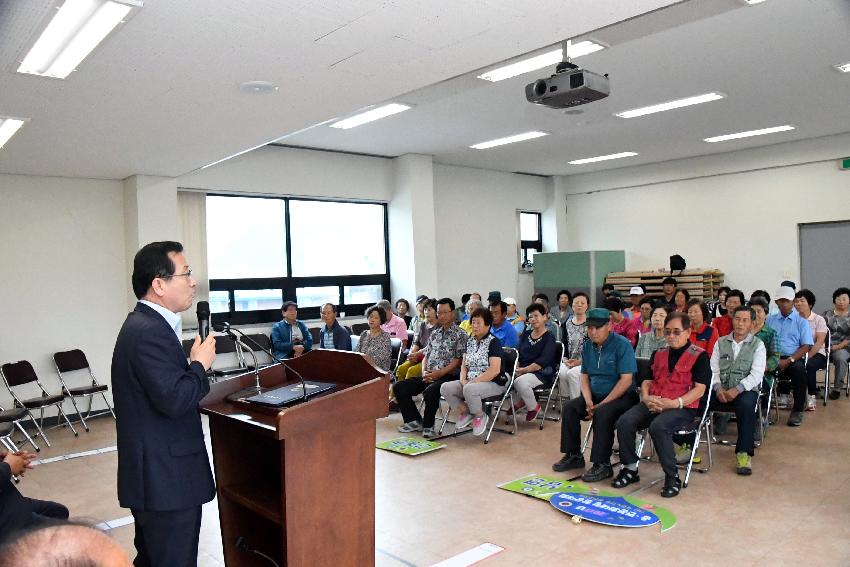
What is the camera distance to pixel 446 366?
6.32 m

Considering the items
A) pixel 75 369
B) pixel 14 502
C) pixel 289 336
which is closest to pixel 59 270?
pixel 75 369

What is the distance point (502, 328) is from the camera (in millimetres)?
7160

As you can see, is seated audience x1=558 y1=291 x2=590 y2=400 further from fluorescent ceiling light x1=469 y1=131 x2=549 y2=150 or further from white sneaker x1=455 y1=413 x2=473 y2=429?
fluorescent ceiling light x1=469 y1=131 x2=549 y2=150

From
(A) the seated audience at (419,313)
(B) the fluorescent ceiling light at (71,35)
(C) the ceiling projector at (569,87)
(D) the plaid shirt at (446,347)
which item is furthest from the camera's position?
(A) the seated audience at (419,313)

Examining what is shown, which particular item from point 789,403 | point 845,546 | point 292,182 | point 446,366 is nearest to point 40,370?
point 292,182

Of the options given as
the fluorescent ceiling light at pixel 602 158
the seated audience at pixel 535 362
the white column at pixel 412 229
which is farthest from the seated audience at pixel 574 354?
the fluorescent ceiling light at pixel 602 158

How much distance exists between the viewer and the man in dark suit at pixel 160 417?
2.18m

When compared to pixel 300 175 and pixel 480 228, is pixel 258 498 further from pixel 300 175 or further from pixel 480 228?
pixel 480 228

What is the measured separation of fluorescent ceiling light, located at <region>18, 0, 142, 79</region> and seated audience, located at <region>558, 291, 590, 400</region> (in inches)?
191

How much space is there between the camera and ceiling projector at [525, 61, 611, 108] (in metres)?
4.36

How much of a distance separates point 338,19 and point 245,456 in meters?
2.17

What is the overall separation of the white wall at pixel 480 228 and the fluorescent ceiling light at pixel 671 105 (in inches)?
150

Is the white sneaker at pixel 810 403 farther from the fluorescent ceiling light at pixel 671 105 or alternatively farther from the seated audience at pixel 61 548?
the seated audience at pixel 61 548

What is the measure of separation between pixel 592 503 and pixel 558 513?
0.80ft
